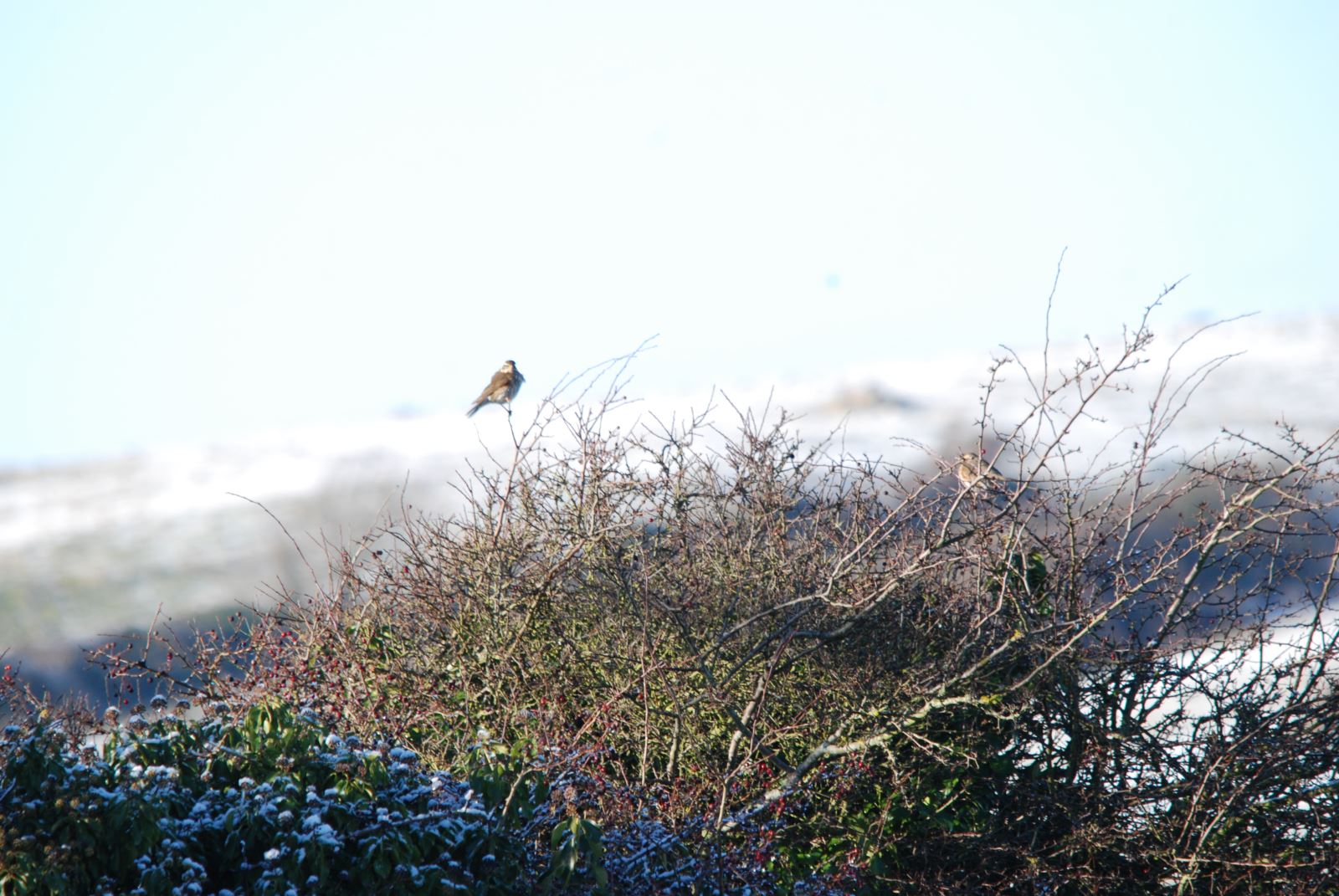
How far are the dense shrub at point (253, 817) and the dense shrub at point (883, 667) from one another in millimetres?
1013

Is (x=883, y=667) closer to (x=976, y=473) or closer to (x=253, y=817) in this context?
(x=976, y=473)

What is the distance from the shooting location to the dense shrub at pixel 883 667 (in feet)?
20.1

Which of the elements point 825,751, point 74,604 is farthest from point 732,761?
point 74,604

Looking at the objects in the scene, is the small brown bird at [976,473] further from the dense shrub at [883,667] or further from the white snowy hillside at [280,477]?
the white snowy hillside at [280,477]

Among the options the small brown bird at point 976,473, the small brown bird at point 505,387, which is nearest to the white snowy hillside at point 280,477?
the small brown bird at point 505,387

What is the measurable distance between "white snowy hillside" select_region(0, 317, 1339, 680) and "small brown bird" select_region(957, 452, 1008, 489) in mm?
19809

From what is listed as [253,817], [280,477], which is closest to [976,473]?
[253,817]

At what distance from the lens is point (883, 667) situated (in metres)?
6.28

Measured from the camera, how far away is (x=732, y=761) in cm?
623

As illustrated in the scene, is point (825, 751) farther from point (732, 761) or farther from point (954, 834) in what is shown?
point (954, 834)

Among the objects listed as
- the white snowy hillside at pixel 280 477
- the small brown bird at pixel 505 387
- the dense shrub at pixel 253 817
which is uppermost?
the white snowy hillside at pixel 280 477

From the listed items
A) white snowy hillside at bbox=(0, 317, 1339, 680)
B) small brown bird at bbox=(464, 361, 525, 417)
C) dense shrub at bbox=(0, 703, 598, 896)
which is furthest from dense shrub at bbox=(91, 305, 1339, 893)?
white snowy hillside at bbox=(0, 317, 1339, 680)

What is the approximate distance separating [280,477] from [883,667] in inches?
1284

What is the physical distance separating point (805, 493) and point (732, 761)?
1.47m
